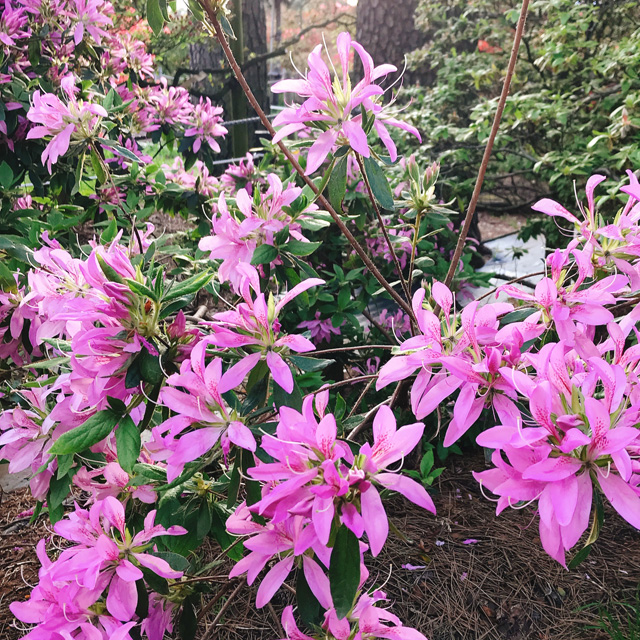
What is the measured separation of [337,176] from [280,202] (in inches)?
6.6

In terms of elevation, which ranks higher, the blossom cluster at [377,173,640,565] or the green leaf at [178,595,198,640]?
the blossom cluster at [377,173,640,565]

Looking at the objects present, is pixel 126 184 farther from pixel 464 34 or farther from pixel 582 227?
pixel 464 34

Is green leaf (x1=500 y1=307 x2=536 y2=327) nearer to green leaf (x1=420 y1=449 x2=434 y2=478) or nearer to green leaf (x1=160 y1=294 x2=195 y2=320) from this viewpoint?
green leaf (x1=160 y1=294 x2=195 y2=320)

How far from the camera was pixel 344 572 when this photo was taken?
2.24 ft

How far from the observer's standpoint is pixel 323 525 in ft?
2.02

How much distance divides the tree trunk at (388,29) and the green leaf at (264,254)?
5.16 meters

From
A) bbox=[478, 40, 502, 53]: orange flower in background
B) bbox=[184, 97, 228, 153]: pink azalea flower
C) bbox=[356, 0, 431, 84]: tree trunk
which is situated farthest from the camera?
bbox=[356, 0, 431, 84]: tree trunk

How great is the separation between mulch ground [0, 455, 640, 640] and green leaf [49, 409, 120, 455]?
90 centimetres

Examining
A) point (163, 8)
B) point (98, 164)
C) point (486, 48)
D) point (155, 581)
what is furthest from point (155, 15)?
point (486, 48)

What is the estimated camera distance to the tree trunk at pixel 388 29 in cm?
575

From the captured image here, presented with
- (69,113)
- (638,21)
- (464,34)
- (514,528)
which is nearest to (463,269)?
(514,528)

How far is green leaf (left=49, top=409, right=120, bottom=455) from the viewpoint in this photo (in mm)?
768

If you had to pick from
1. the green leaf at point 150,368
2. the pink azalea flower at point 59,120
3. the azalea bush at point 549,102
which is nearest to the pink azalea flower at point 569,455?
the green leaf at point 150,368

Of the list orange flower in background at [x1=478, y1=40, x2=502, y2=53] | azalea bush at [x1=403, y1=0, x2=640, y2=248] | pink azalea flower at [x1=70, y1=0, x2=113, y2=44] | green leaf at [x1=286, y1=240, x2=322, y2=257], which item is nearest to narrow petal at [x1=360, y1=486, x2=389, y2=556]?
green leaf at [x1=286, y1=240, x2=322, y2=257]
